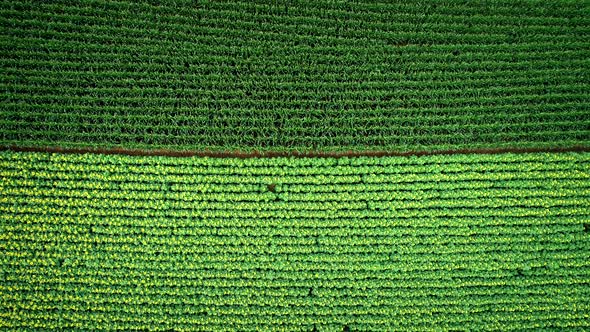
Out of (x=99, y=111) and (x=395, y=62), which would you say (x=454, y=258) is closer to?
(x=395, y=62)

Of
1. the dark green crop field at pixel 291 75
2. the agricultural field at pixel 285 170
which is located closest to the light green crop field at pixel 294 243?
the agricultural field at pixel 285 170

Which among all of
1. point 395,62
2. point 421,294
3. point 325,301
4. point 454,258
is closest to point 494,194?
point 454,258

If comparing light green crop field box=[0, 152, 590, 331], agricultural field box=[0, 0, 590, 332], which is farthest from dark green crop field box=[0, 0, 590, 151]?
light green crop field box=[0, 152, 590, 331]

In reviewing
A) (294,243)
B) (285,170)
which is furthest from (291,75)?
(294,243)

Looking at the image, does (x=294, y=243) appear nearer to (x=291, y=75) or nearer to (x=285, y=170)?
(x=285, y=170)

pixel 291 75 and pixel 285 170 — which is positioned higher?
pixel 291 75

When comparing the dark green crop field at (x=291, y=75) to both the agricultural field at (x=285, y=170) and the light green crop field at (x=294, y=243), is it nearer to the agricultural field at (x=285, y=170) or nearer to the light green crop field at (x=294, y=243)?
the agricultural field at (x=285, y=170)
